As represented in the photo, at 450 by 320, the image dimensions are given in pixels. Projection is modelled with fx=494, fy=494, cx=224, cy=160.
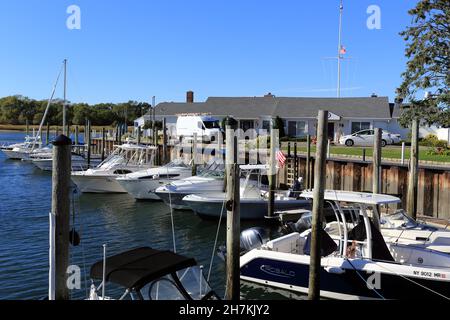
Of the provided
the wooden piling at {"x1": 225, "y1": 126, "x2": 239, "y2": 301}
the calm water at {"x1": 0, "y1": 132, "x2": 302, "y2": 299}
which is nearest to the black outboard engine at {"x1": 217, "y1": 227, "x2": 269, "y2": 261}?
the calm water at {"x1": 0, "y1": 132, "x2": 302, "y2": 299}

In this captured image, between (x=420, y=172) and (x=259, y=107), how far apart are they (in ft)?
120

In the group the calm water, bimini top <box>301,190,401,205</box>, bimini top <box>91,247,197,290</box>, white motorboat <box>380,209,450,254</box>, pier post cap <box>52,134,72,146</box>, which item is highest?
pier post cap <box>52,134,72,146</box>

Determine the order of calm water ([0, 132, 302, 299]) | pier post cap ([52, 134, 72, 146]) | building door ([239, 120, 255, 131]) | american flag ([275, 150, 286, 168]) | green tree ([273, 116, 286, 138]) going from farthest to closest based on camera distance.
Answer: building door ([239, 120, 255, 131]) → green tree ([273, 116, 286, 138]) → american flag ([275, 150, 286, 168]) → calm water ([0, 132, 302, 299]) → pier post cap ([52, 134, 72, 146])

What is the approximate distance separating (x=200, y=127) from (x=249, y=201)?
2499 centimetres

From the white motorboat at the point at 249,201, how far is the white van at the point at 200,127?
2222cm

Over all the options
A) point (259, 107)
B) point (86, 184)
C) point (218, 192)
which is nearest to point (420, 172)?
point (218, 192)

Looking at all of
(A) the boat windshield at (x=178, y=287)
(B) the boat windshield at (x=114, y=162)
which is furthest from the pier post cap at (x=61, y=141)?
(B) the boat windshield at (x=114, y=162)

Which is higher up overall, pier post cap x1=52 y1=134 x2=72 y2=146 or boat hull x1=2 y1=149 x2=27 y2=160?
pier post cap x1=52 y1=134 x2=72 y2=146

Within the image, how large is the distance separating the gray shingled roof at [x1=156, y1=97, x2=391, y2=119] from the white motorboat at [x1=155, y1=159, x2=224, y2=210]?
28.5 meters

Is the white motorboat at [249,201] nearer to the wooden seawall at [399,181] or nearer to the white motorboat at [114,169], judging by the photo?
the wooden seawall at [399,181]

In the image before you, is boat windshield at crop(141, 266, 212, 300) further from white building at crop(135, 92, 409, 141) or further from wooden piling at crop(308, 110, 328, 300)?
white building at crop(135, 92, 409, 141)

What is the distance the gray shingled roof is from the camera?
49.2 meters

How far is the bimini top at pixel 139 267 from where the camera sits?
7449mm
